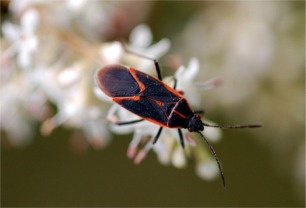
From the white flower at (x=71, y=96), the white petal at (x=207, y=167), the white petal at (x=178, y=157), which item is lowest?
the white petal at (x=207, y=167)

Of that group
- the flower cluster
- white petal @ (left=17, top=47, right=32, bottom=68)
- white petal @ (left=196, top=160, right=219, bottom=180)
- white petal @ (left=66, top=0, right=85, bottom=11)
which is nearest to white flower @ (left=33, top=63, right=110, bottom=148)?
the flower cluster

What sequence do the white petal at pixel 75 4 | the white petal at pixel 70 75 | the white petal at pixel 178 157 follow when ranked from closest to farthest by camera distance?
1. the white petal at pixel 178 157
2. the white petal at pixel 70 75
3. the white petal at pixel 75 4

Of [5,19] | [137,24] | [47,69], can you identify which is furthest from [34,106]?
[137,24]

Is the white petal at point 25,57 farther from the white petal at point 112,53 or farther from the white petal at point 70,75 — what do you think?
the white petal at point 112,53

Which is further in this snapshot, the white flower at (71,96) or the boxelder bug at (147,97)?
the white flower at (71,96)

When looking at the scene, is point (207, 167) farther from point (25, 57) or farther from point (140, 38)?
point (25, 57)

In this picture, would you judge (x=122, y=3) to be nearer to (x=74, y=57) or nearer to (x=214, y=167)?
(x=74, y=57)

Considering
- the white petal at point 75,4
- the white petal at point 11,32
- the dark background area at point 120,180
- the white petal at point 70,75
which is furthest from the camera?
the dark background area at point 120,180

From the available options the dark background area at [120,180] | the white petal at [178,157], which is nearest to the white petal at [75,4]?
the white petal at [178,157]

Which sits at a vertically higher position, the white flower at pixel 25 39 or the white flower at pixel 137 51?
the white flower at pixel 25 39
